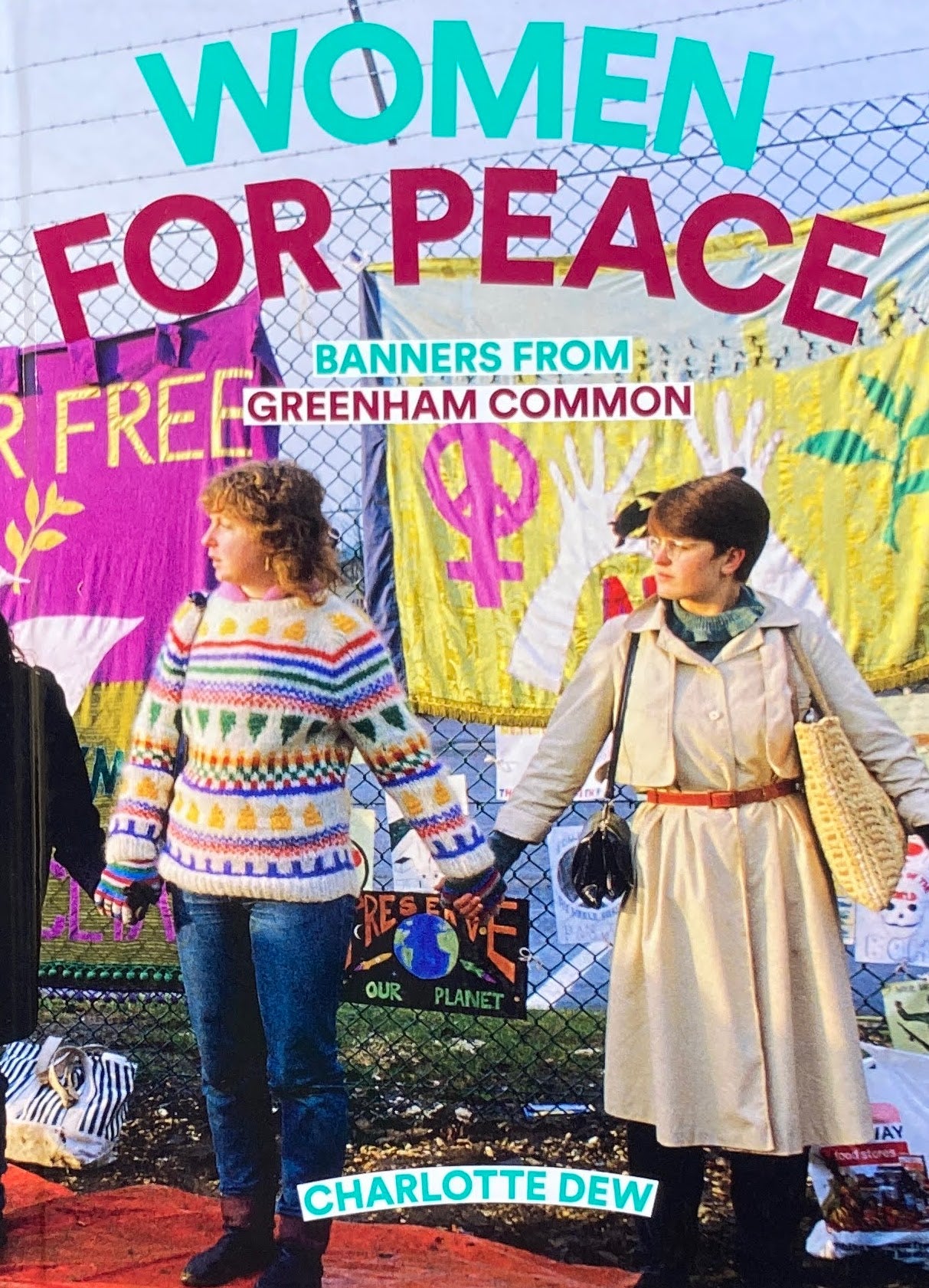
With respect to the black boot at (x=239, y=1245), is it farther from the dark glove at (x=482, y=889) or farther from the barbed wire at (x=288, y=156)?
the barbed wire at (x=288, y=156)

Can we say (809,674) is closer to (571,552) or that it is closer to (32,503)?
(571,552)

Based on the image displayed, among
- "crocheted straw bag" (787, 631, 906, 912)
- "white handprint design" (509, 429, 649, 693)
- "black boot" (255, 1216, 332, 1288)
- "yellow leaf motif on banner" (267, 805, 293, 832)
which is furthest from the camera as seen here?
"white handprint design" (509, 429, 649, 693)

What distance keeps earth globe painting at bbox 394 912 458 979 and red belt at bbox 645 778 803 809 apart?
0.70 m

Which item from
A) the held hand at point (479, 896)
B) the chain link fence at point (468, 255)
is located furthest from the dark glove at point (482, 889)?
the chain link fence at point (468, 255)

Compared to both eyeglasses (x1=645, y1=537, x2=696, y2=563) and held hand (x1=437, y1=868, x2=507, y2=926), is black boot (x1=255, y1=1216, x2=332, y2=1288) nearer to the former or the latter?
held hand (x1=437, y1=868, x2=507, y2=926)

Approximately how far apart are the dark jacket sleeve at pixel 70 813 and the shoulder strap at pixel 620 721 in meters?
1.32

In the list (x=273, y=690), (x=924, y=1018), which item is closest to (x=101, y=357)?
(x=273, y=690)

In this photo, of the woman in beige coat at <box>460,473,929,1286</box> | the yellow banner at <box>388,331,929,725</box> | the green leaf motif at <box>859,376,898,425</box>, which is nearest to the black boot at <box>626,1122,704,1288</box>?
the woman in beige coat at <box>460,473,929,1286</box>

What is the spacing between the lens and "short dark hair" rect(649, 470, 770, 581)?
266cm

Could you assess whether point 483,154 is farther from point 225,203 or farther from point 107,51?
point 107,51

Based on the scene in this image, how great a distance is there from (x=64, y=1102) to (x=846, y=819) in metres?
2.11

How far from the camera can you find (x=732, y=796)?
2.56m

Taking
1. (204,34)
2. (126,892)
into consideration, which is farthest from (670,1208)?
(204,34)

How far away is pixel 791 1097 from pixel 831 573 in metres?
1.19
